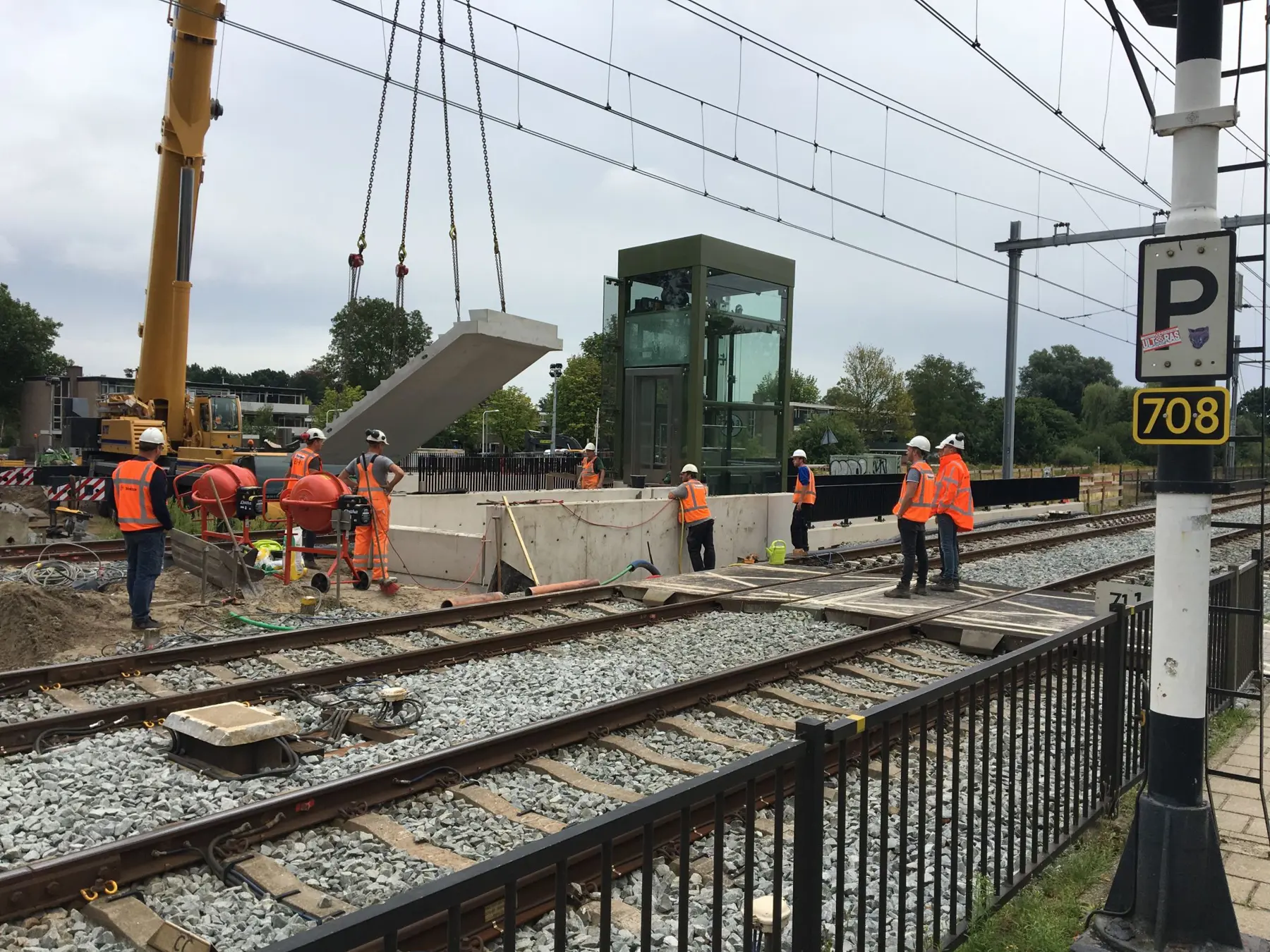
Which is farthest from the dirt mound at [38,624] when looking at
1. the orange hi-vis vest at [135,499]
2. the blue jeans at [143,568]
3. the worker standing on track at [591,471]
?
the worker standing on track at [591,471]

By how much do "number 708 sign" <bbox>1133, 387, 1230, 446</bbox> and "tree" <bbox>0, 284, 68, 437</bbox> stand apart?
76.7 m

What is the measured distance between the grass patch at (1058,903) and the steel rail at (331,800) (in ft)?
9.38

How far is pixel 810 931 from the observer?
2.97 m

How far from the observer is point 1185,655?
12.3 feet

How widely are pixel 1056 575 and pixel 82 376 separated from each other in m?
83.3

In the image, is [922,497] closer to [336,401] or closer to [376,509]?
[376,509]

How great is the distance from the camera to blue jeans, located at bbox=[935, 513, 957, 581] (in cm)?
1213

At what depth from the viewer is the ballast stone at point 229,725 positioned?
18.2 ft

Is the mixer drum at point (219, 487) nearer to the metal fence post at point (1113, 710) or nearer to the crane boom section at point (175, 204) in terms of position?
the crane boom section at point (175, 204)

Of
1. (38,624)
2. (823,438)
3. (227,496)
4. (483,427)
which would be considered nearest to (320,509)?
(227,496)

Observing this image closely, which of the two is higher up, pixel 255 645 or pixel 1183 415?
pixel 1183 415

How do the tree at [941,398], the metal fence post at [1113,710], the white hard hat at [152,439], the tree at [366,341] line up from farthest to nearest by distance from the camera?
1. the tree at [366,341]
2. the tree at [941,398]
3. the white hard hat at [152,439]
4. the metal fence post at [1113,710]

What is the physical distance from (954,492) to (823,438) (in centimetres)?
4557

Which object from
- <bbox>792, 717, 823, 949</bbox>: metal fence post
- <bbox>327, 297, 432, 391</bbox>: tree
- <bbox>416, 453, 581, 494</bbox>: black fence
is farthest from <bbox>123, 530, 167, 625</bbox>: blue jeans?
<bbox>327, 297, 432, 391</bbox>: tree
